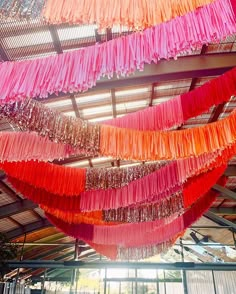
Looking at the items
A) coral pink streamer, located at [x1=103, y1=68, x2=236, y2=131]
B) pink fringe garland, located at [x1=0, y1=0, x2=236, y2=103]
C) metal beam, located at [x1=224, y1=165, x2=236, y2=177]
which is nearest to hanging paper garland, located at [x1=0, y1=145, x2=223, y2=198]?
coral pink streamer, located at [x1=103, y1=68, x2=236, y2=131]

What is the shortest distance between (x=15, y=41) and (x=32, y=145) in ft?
4.33

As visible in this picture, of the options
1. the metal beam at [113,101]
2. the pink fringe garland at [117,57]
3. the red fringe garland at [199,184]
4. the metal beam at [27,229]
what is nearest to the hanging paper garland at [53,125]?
the pink fringe garland at [117,57]

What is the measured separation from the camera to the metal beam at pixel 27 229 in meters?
9.45

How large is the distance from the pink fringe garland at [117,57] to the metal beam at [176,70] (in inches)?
53.6

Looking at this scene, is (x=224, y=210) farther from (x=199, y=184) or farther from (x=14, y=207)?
(x=199, y=184)

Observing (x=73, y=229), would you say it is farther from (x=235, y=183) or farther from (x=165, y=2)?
(x=235, y=183)

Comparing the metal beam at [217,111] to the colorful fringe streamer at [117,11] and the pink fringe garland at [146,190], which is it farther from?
the colorful fringe streamer at [117,11]

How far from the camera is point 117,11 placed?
1408 mm

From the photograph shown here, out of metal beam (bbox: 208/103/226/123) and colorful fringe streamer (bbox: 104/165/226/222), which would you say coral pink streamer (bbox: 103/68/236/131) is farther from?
metal beam (bbox: 208/103/226/123)

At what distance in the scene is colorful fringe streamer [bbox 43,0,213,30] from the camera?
1.38m

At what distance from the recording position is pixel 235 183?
851 centimetres

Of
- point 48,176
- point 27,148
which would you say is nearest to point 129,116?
point 27,148

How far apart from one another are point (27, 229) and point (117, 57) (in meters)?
9.14

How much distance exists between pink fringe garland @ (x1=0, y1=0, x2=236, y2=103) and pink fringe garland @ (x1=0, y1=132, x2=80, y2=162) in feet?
2.95
